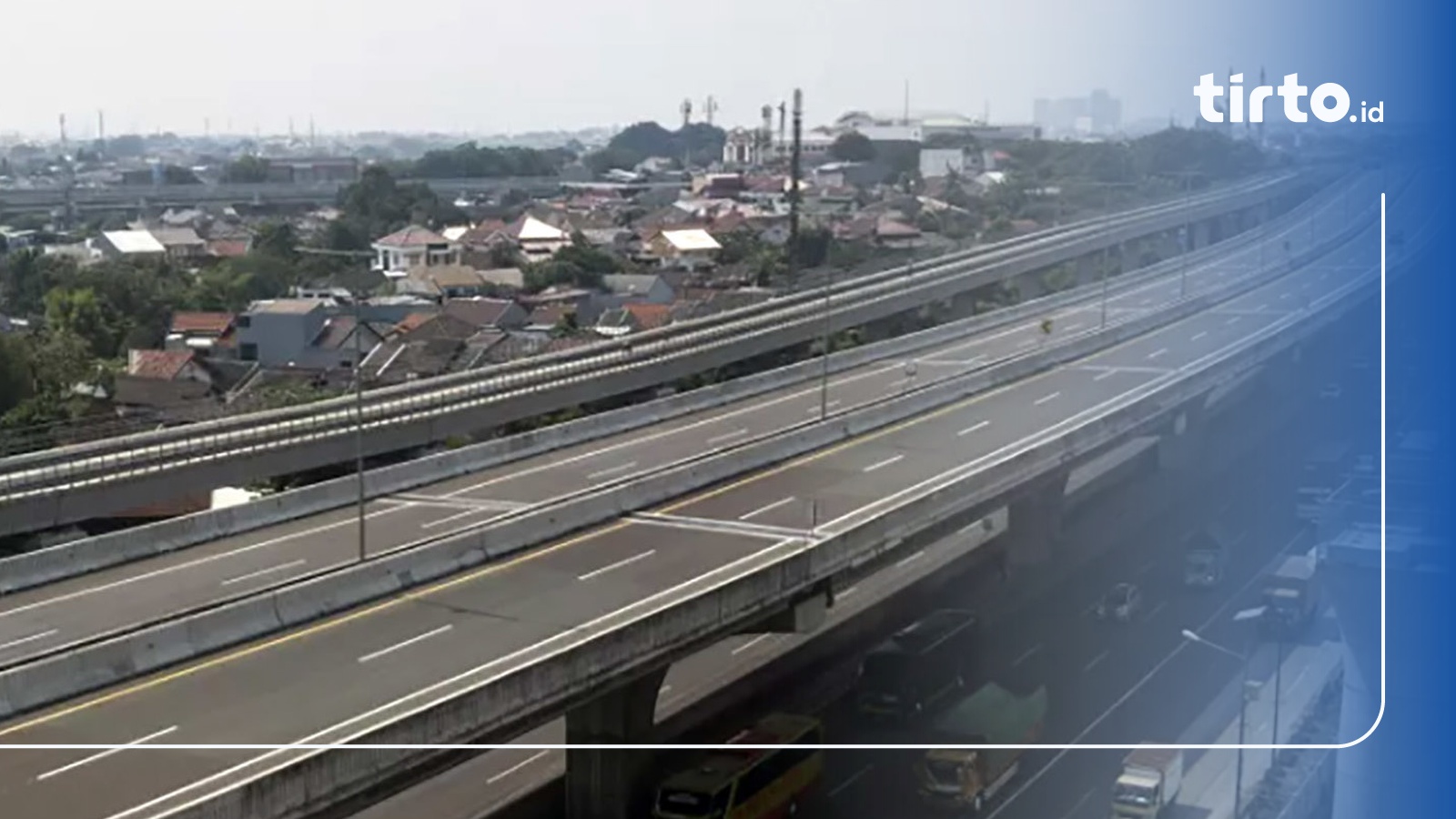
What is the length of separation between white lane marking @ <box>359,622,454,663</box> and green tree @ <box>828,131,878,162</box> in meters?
1.48

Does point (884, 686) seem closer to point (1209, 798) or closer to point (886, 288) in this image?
point (1209, 798)

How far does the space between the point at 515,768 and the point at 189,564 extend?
106 cm

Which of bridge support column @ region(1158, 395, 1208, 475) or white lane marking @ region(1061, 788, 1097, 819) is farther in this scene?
white lane marking @ region(1061, 788, 1097, 819)

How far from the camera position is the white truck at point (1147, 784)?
3.42 m

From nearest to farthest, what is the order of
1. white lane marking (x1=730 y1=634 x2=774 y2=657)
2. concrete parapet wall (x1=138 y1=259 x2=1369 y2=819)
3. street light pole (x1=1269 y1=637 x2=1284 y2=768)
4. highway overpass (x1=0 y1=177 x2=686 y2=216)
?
concrete parapet wall (x1=138 y1=259 x2=1369 y2=819)
street light pole (x1=1269 y1=637 x2=1284 y2=768)
highway overpass (x1=0 y1=177 x2=686 y2=216)
white lane marking (x1=730 y1=634 x2=774 y2=657)

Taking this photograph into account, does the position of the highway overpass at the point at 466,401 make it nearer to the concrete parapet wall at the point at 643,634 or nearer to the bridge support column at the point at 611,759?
the concrete parapet wall at the point at 643,634

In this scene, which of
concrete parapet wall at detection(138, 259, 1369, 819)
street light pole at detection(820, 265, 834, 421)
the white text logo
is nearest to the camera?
the white text logo

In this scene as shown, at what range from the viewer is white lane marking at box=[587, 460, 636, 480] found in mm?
5270

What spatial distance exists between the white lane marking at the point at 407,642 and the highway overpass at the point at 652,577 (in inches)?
0.4

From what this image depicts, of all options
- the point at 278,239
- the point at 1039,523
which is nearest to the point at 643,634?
the point at 1039,523

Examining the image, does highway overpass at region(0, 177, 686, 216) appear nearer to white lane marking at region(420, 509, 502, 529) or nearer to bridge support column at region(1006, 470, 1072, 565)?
white lane marking at region(420, 509, 502, 529)

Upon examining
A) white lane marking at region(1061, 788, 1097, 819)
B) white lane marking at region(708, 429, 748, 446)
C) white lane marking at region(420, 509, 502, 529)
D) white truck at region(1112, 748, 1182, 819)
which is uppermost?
white lane marking at region(708, 429, 748, 446)

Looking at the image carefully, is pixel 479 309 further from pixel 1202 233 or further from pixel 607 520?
pixel 1202 233

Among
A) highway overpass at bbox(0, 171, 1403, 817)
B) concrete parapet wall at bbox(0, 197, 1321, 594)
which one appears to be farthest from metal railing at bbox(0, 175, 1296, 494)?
highway overpass at bbox(0, 171, 1403, 817)
